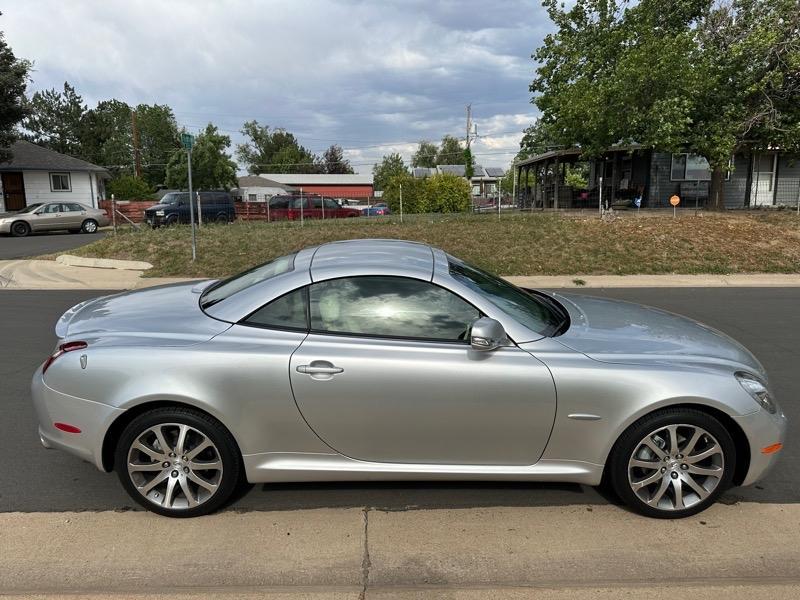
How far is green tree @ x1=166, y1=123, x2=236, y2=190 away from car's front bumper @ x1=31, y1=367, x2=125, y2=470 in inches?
1863

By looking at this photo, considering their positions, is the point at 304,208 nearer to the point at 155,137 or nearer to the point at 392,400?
the point at 392,400

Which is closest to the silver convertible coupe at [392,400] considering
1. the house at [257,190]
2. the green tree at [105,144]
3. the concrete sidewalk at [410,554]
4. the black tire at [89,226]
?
the concrete sidewalk at [410,554]

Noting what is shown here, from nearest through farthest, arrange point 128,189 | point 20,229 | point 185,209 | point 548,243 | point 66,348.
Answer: point 66,348 → point 548,243 → point 20,229 → point 185,209 → point 128,189

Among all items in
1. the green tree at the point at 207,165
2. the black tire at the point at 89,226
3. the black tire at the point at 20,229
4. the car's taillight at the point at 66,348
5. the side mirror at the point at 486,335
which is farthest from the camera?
the green tree at the point at 207,165

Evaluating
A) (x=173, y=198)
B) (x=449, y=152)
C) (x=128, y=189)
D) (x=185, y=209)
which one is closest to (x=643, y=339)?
(x=185, y=209)

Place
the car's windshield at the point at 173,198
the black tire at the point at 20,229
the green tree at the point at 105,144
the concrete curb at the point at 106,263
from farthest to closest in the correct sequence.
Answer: the green tree at the point at 105,144 < the car's windshield at the point at 173,198 < the black tire at the point at 20,229 < the concrete curb at the point at 106,263

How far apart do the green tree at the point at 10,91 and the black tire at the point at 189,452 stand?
27.8 metres

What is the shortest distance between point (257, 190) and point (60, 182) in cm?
3466

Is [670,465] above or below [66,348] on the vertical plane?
below

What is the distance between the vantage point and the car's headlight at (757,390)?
123 inches

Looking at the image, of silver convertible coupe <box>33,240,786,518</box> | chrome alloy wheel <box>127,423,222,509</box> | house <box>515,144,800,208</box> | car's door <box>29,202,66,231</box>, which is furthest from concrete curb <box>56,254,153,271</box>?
house <box>515,144,800,208</box>

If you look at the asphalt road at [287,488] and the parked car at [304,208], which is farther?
the parked car at [304,208]

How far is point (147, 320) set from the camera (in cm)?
341

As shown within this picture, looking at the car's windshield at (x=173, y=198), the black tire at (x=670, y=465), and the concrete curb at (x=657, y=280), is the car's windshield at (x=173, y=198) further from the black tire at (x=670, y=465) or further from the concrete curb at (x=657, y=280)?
the black tire at (x=670, y=465)
